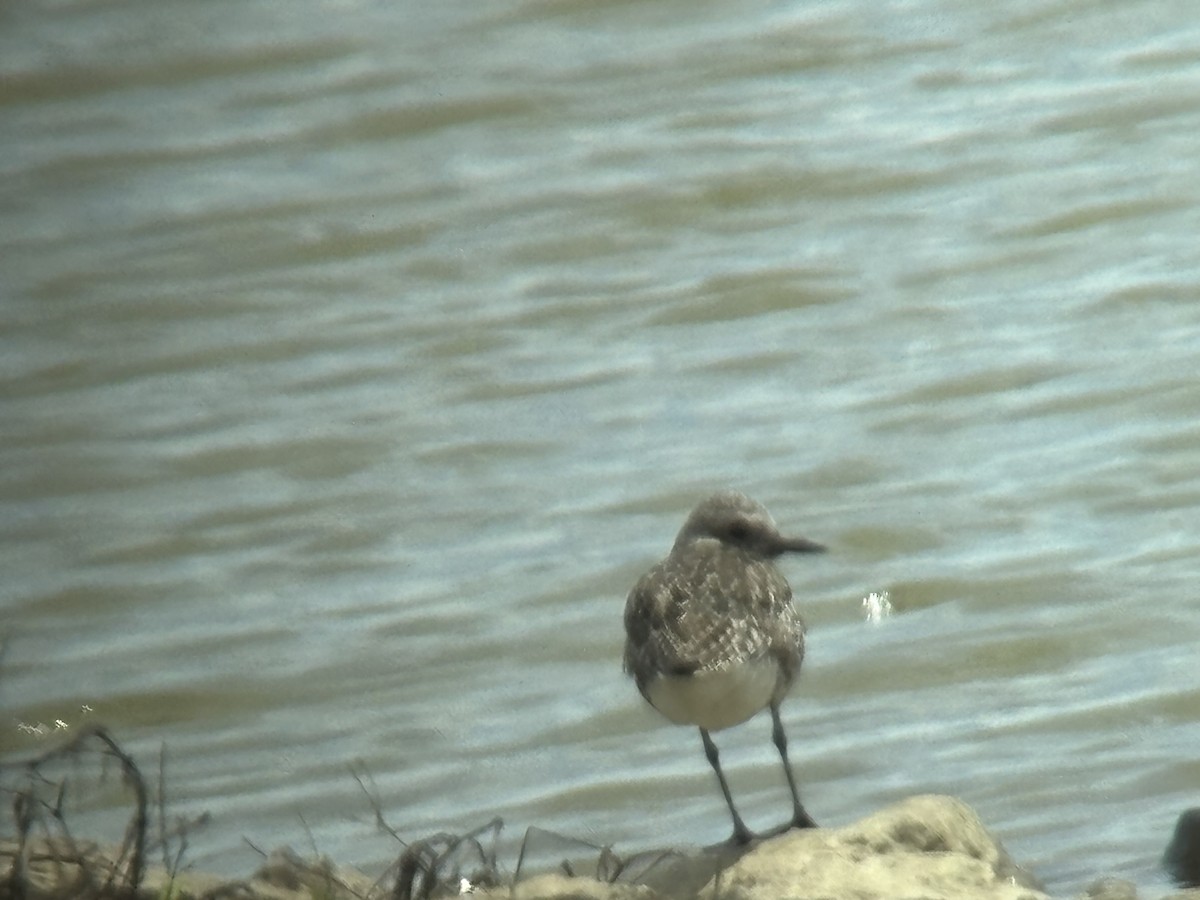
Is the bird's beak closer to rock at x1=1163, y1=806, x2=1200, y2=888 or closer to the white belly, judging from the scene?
the white belly

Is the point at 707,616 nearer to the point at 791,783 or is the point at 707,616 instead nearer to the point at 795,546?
the point at 791,783

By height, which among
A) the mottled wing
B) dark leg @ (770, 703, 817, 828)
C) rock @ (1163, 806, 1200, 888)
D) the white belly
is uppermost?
the mottled wing

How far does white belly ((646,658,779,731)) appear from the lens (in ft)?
19.6

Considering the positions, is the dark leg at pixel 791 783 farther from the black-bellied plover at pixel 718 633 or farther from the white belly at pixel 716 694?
the white belly at pixel 716 694

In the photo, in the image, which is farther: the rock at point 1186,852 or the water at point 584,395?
the water at point 584,395

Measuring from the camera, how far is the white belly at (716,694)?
598 cm

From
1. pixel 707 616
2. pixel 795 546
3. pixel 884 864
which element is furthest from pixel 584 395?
pixel 884 864

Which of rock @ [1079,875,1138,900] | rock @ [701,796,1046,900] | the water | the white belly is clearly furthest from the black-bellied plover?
the water

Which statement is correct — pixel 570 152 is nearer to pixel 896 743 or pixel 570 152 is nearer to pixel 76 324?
pixel 76 324

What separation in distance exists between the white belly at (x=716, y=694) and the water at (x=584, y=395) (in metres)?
1.07

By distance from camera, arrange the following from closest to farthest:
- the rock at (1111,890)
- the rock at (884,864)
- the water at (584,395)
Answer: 1. the rock at (884,864)
2. the rock at (1111,890)
3. the water at (584,395)

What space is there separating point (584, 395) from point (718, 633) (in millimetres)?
4808

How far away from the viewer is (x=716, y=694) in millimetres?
Result: 5996

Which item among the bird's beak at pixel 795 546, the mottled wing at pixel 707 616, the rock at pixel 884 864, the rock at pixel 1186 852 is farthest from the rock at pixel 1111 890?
the bird's beak at pixel 795 546
